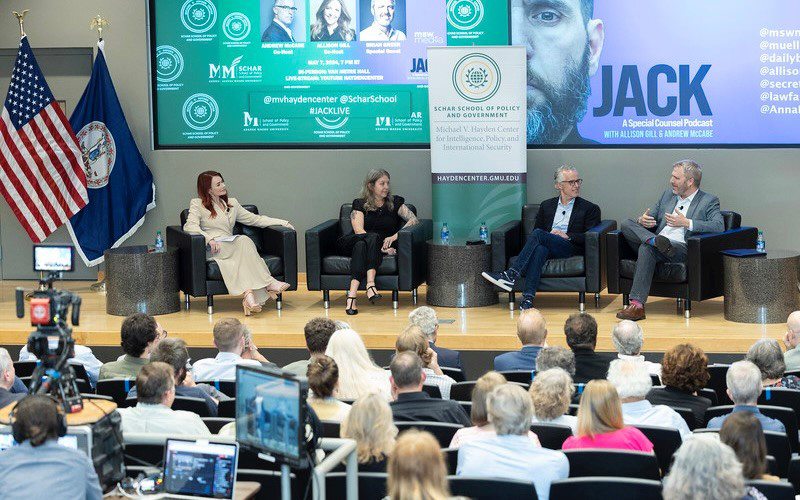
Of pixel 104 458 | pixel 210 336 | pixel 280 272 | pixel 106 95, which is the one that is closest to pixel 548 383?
→ pixel 104 458

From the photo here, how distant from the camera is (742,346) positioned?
759 centimetres

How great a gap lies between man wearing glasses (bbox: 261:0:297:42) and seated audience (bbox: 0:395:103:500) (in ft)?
22.2

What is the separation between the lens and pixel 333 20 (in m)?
9.90

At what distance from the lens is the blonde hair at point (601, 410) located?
4449 millimetres

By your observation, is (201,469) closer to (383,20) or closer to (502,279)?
(502,279)

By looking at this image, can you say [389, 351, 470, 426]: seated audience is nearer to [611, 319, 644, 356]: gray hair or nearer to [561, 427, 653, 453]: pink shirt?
[561, 427, 653, 453]: pink shirt

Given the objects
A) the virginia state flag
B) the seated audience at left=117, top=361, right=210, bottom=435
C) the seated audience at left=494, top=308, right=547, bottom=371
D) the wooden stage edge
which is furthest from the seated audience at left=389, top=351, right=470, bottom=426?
the virginia state flag

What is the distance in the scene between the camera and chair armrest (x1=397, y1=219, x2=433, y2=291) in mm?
8672

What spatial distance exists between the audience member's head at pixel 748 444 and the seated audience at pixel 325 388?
5.34 feet

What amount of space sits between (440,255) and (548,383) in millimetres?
4057

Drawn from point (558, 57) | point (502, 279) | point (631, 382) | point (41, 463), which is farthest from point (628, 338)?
point (558, 57)

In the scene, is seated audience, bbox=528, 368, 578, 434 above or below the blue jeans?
below

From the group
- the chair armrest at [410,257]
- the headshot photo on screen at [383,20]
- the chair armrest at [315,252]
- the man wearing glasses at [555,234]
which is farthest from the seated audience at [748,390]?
→ the headshot photo on screen at [383,20]

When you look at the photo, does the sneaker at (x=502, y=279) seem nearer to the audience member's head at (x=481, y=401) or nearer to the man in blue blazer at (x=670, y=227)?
the man in blue blazer at (x=670, y=227)
